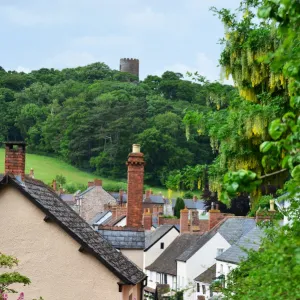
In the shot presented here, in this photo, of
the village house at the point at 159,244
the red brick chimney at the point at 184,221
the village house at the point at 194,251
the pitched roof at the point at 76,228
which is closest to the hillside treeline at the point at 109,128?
the village house at the point at 159,244

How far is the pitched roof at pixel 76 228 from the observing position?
20766mm

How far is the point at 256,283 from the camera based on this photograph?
13.9 metres

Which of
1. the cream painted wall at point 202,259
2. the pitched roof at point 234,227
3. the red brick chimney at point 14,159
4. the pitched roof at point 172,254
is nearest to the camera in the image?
the red brick chimney at point 14,159

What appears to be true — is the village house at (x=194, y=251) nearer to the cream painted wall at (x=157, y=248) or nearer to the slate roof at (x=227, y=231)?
the slate roof at (x=227, y=231)

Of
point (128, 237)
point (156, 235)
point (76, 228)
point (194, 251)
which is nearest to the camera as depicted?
point (76, 228)

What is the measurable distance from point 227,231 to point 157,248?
47.0 ft

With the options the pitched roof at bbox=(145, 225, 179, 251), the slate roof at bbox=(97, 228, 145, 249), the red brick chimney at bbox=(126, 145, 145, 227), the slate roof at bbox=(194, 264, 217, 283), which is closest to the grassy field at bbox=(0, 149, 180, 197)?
the pitched roof at bbox=(145, 225, 179, 251)

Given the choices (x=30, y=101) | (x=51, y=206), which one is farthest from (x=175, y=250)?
(x=30, y=101)

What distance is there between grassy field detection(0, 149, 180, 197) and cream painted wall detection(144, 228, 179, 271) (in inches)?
3051

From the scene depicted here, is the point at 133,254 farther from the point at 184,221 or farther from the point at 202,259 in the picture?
the point at 184,221

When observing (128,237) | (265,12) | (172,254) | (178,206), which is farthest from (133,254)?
(178,206)

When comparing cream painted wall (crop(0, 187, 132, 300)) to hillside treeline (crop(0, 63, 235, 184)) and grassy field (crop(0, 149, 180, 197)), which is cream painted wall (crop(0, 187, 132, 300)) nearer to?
hillside treeline (crop(0, 63, 235, 184))

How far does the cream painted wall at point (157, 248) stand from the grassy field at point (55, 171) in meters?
77.5

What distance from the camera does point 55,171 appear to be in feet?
508
